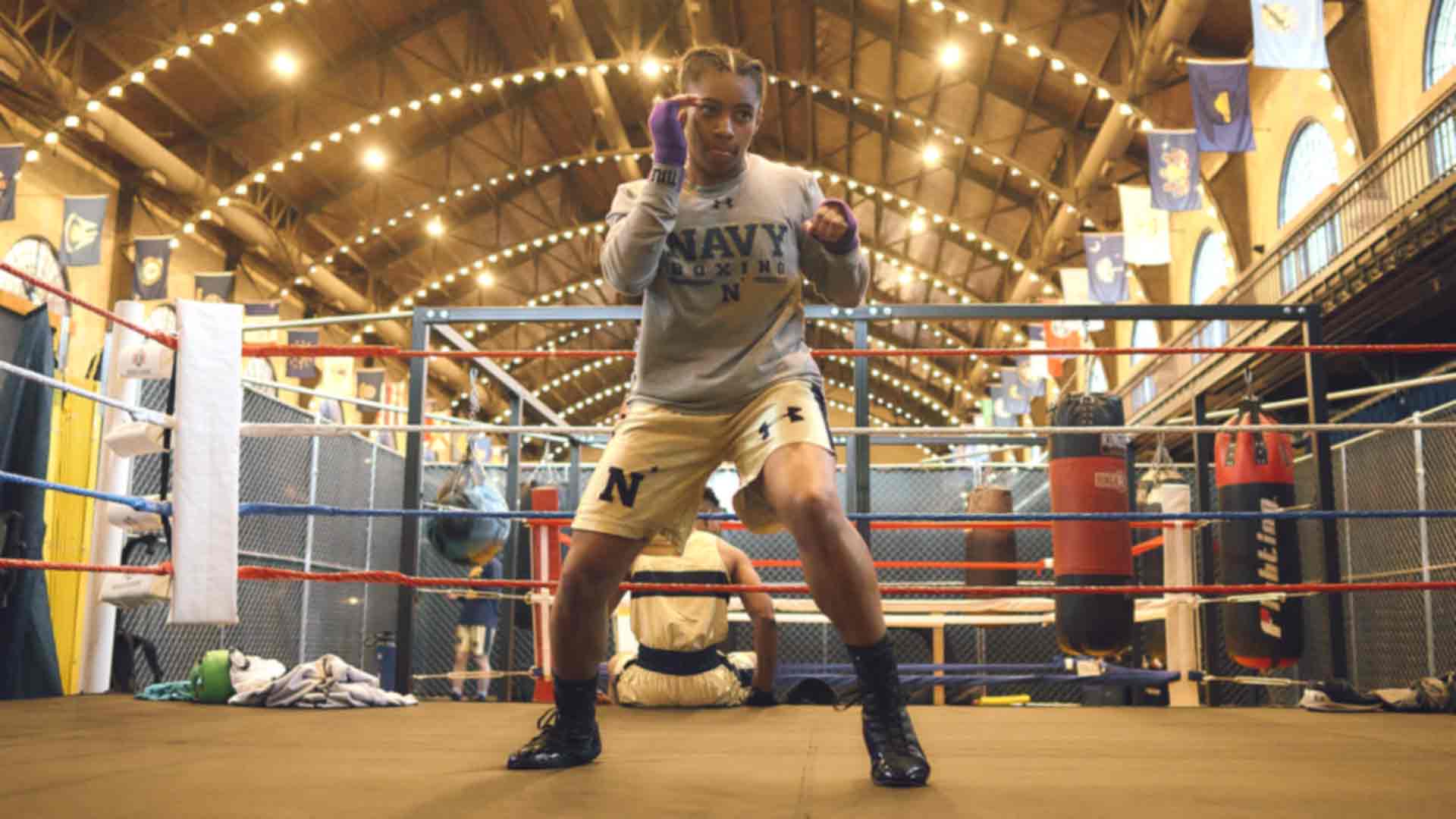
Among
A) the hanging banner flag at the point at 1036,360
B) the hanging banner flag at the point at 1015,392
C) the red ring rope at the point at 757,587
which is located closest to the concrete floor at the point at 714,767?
the red ring rope at the point at 757,587

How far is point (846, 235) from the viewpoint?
1.75m

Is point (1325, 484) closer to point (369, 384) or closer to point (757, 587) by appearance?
point (757, 587)

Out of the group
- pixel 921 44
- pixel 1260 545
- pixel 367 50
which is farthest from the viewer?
pixel 921 44

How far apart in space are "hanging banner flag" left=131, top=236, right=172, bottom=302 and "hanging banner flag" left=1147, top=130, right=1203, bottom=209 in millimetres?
9400

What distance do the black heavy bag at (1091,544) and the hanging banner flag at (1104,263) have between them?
8.72 meters

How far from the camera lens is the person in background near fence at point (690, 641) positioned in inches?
130

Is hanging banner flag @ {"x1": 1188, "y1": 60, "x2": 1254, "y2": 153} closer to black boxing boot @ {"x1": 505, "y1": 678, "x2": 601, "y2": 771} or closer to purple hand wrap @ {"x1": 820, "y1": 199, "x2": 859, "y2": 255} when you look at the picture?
purple hand wrap @ {"x1": 820, "y1": 199, "x2": 859, "y2": 255}

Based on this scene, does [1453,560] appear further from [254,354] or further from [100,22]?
[100,22]

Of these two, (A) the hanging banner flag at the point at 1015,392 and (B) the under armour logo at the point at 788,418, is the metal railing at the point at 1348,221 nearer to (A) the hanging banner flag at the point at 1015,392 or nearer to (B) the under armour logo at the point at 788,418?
(A) the hanging banner flag at the point at 1015,392

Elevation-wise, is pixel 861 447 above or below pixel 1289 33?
below

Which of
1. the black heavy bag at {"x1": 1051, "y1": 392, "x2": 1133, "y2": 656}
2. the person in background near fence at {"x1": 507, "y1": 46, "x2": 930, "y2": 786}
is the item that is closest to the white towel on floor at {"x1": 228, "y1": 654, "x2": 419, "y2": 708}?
the person in background near fence at {"x1": 507, "y1": 46, "x2": 930, "y2": 786}

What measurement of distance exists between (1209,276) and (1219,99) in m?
5.05

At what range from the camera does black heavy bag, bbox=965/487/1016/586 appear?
5570 mm

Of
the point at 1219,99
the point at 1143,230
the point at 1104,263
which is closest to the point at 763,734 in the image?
the point at 1219,99
